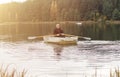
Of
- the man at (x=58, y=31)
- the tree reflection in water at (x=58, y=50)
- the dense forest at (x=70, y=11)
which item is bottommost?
the dense forest at (x=70, y=11)

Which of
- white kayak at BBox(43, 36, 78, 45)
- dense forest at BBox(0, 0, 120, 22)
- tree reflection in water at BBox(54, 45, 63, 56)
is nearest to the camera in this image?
tree reflection in water at BBox(54, 45, 63, 56)

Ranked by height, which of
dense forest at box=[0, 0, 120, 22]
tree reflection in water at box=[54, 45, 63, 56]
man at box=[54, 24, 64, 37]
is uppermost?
man at box=[54, 24, 64, 37]

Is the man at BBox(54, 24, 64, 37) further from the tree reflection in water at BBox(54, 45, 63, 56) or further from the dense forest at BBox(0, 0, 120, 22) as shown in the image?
the dense forest at BBox(0, 0, 120, 22)

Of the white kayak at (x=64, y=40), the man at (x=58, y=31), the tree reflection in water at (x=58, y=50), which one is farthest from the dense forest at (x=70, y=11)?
the tree reflection in water at (x=58, y=50)

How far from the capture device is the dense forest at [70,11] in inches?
6040

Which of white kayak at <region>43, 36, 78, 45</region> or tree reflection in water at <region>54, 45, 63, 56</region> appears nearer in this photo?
tree reflection in water at <region>54, 45, 63, 56</region>

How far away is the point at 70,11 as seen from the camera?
169m

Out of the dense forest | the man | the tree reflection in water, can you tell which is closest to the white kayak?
the man

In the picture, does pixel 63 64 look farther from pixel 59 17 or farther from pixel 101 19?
pixel 59 17

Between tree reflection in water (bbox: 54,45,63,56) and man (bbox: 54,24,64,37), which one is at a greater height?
man (bbox: 54,24,64,37)

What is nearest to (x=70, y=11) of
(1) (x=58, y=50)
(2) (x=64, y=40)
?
(2) (x=64, y=40)

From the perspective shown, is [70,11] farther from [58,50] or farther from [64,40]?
[58,50]

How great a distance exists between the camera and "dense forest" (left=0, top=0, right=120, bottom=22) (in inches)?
6040

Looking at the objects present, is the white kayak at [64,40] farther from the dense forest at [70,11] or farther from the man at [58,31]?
the dense forest at [70,11]
